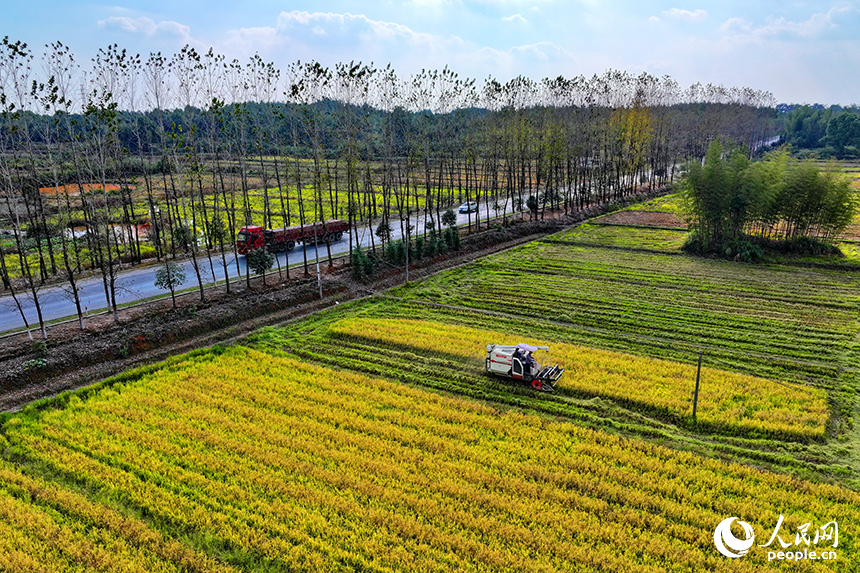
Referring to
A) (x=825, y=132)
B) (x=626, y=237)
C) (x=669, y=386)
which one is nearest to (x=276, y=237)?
(x=669, y=386)

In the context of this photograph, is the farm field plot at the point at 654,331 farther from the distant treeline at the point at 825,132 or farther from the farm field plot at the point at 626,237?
the distant treeline at the point at 825,132

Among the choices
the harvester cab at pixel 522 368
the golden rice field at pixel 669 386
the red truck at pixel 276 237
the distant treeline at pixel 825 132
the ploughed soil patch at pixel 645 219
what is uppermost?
the distant treeline at pixel 825 132

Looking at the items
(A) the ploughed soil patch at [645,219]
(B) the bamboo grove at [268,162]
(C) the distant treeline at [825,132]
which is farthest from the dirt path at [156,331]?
(C) the distant treeline at [825,132]

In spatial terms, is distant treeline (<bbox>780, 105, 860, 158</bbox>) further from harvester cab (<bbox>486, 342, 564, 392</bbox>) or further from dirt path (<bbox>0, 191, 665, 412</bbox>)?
harvester cab (<bbox>486, 342, 564, 392</bbox>)

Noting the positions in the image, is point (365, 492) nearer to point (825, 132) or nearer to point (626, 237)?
point (626, 237)

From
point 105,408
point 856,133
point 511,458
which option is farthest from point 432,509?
point 856,133

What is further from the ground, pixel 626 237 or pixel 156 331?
pixel 156 331

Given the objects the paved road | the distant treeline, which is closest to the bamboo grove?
the paved road
